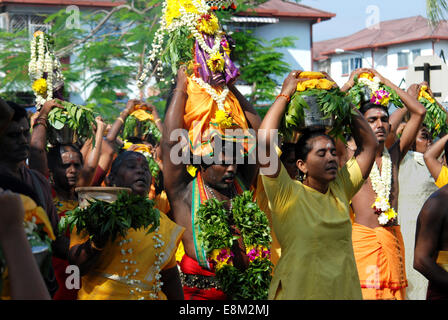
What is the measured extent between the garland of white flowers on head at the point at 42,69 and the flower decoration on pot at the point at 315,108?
304 cm

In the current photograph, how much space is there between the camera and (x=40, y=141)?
621cm

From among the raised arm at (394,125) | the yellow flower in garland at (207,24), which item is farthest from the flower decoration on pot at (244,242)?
the raised arm at (394,125)

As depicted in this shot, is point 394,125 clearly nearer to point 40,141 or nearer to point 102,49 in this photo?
point 40,141

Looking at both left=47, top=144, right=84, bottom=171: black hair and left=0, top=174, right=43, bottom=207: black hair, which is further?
left=47, top=144, right=84, bottom=171: black hair

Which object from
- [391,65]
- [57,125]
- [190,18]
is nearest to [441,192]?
[190,18]

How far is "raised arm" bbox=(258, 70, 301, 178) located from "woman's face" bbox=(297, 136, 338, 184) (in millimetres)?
304

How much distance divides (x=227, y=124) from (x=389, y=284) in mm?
2388

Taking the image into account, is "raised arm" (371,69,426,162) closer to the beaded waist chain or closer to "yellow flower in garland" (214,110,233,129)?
"yellow flower in garland" (214,110,233,129)

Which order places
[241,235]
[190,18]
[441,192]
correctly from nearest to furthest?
[441,192], [241,235], [190,18]

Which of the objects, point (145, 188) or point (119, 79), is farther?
point (119, 79)

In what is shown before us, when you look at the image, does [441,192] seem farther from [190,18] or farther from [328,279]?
[190,18]

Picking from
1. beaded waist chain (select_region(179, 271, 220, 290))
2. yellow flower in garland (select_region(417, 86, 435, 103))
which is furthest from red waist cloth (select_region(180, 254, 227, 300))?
yellow flower in garland (select_region(417, 86, 435, 103))

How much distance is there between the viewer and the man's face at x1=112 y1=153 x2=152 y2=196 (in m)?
5.52
